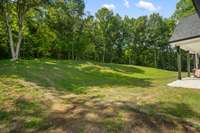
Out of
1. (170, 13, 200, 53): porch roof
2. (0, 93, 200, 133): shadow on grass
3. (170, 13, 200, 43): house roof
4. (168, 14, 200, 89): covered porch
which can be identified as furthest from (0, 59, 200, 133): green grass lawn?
(170, 13, 200, 43): house roof

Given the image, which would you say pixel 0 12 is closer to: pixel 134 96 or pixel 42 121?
pixel 134 96

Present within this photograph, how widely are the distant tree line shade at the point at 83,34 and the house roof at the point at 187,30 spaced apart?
A: 1306 cm

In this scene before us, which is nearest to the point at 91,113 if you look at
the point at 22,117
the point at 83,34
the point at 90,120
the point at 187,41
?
the point at 90,120

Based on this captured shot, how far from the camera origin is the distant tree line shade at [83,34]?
34.6 m

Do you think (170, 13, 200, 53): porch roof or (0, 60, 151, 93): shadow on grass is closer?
(0, 60, 151, 93): shadow on grass

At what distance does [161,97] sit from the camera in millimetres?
12492

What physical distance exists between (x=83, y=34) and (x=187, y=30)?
30.5 meters

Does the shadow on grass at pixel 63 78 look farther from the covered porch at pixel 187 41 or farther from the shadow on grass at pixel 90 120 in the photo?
the shadow on grass at pixel 90 120

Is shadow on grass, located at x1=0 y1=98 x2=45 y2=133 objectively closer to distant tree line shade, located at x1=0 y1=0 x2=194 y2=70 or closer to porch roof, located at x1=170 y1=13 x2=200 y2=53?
porch roof, located at x1=170 y1=13 x2=200 y2=53

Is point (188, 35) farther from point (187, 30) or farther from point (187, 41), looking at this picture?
point (187, 30)

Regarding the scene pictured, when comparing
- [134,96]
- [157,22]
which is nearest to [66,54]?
[157,22]

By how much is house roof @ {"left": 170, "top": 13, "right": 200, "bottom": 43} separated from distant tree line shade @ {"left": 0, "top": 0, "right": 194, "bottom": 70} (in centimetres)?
1306

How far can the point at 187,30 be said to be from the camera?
1892 centimetres

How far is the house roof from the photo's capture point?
57.8 ft
